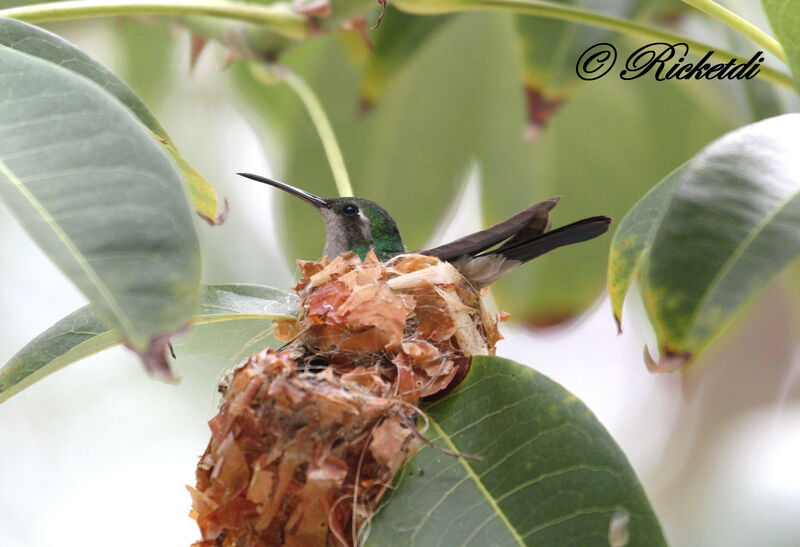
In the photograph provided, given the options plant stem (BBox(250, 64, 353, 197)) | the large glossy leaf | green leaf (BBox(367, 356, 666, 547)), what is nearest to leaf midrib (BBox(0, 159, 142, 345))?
green leaf (BBox(367, 356, 666, 547))

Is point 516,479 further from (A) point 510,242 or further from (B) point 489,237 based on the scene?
(A) point 510,242

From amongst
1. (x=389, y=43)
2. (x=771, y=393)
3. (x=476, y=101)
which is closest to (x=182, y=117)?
(x=476, y=101)

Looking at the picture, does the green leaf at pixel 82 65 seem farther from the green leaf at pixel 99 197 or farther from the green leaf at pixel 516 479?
the green leaf at pixel 516 479

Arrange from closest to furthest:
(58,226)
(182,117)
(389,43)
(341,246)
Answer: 1. (58,226)
2. (389,43)
3. (341,246)
4. (182,117)

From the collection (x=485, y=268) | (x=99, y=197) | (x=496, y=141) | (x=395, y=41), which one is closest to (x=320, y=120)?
(x=485, y=268)

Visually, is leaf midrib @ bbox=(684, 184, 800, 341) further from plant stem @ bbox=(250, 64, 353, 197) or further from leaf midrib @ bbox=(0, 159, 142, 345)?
plant stem @ bbox=(250, 64, 353, 197)

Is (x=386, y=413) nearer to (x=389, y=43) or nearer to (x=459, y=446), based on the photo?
(x=459, y=446)

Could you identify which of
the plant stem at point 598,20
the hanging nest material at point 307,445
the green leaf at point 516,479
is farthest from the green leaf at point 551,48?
the green leaf at point 516,479
